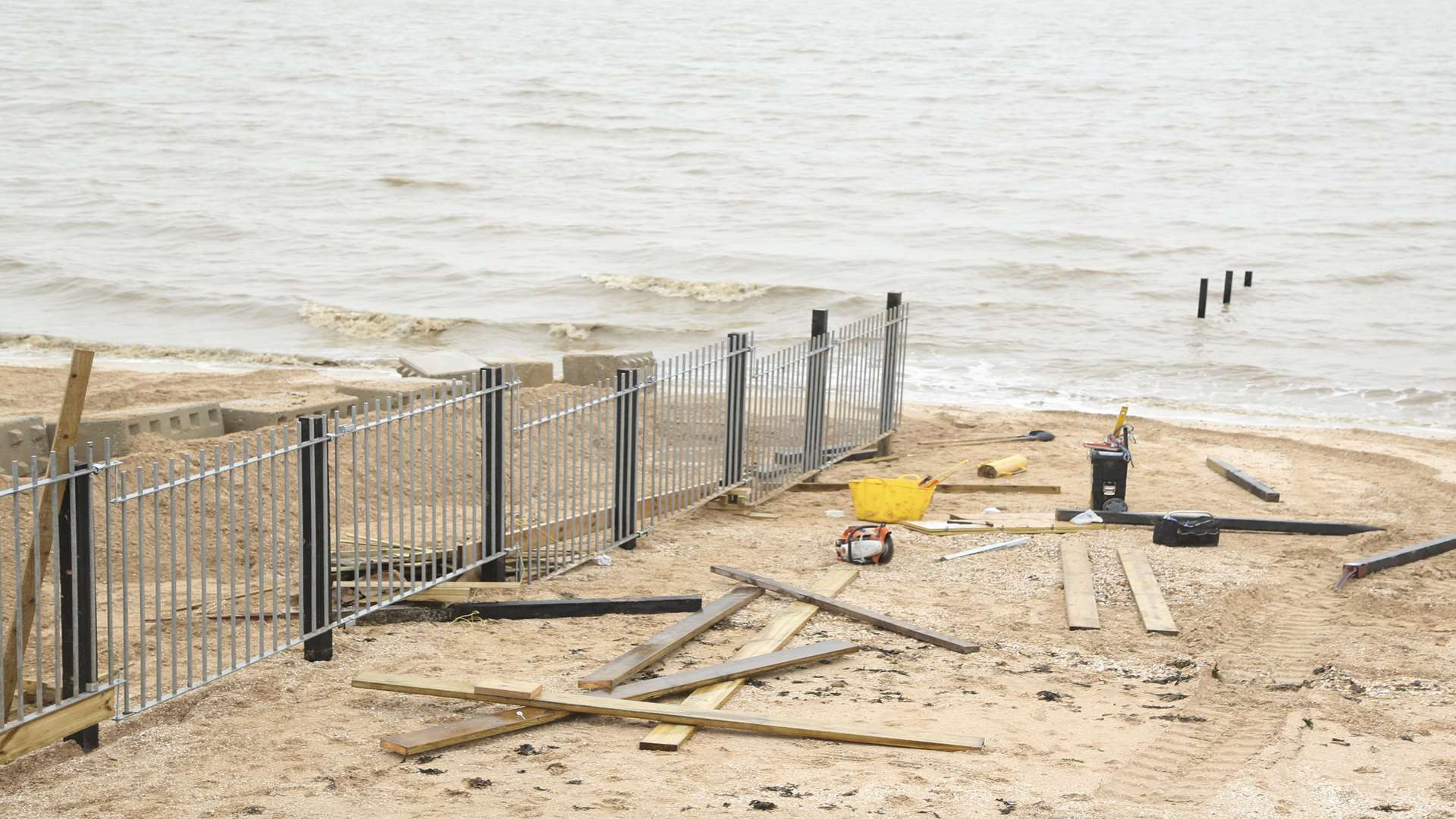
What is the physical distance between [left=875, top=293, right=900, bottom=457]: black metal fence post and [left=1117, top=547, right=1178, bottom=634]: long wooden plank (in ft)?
17.3

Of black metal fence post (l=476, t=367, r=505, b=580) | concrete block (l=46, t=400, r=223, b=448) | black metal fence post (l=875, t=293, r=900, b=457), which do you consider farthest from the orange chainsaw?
concrete block (l=46, t=400, r=223, b=448)

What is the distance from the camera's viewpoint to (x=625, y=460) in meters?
11.4

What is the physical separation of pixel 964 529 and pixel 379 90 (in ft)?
198

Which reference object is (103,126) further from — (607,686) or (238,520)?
(607,686)

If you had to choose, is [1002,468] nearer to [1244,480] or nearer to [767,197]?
[1244,480]

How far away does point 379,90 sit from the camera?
6769 cm

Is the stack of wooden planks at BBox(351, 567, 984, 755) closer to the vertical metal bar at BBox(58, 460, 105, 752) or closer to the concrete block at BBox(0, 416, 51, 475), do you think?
the vertical metal bar at BBox(58, 460, 105, 752)

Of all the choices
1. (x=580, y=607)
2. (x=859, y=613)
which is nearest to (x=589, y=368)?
(x=580, y=607)

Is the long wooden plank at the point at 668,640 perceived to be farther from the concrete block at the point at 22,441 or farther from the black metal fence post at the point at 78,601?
the concrete block at the point at 22,441

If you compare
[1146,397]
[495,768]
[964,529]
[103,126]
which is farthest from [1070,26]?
[495,768]

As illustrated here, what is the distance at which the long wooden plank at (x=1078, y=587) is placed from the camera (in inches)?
374

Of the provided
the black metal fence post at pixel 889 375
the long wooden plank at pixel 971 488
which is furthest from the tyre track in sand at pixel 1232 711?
the black metal fence post at pixel 889 375

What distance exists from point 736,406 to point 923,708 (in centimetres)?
576

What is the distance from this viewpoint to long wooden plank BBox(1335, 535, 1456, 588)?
10555 millimetres
